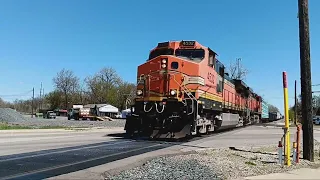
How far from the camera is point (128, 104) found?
1806cm

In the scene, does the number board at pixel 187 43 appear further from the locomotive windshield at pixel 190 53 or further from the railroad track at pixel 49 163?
the railroad track at pixel 49 163

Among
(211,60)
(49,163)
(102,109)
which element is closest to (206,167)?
(49,163)

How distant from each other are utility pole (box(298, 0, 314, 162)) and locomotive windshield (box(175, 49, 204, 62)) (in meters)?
7.00

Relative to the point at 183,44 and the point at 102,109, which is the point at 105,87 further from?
the point at 183,44

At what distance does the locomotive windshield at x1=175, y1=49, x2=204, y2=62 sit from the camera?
1809cm

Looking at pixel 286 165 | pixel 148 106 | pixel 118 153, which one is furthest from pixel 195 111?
pixel 286 165

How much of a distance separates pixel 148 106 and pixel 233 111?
1190 cm

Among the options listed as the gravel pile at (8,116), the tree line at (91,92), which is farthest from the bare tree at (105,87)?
the gravel pile at (8,116)

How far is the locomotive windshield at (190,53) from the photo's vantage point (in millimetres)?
18086

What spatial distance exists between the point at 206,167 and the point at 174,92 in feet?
25.8

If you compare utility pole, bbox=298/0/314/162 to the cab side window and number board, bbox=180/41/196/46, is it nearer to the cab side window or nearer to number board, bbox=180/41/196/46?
number board, bbox=180/41/196/46

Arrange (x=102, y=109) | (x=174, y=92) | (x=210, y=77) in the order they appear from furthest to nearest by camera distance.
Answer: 1. (x=102, y=109)
2. (x=210, y=77)
3. (x=174, y=92)

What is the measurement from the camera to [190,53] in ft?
59.7

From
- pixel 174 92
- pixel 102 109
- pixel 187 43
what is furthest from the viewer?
pixel 102 109
